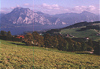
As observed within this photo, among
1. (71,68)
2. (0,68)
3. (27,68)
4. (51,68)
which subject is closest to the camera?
(0,68)

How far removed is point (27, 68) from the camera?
31.6 ft

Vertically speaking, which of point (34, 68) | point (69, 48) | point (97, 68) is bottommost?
point (69, 48)

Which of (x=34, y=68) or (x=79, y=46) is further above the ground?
(x=34, y=68)

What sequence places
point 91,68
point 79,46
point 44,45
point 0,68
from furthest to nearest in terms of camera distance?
1. point 79,46
2. point 44,45
3. point 91,68
4. point 0,68

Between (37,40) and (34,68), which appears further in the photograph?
(37,40)

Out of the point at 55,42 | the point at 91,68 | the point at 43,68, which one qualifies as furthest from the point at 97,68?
the point at 55,42

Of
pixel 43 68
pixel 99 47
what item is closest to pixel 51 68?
pixel 43 68

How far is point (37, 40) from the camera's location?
49875 mm

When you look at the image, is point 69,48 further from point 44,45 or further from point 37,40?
point 37,40

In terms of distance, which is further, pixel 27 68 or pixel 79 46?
pixel 79 46

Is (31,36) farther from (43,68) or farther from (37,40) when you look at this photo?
(43,68)

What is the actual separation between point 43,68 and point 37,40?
40.2m

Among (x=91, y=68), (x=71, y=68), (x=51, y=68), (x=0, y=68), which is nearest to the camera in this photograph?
(x=0, y=68)

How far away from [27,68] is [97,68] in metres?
8.28
